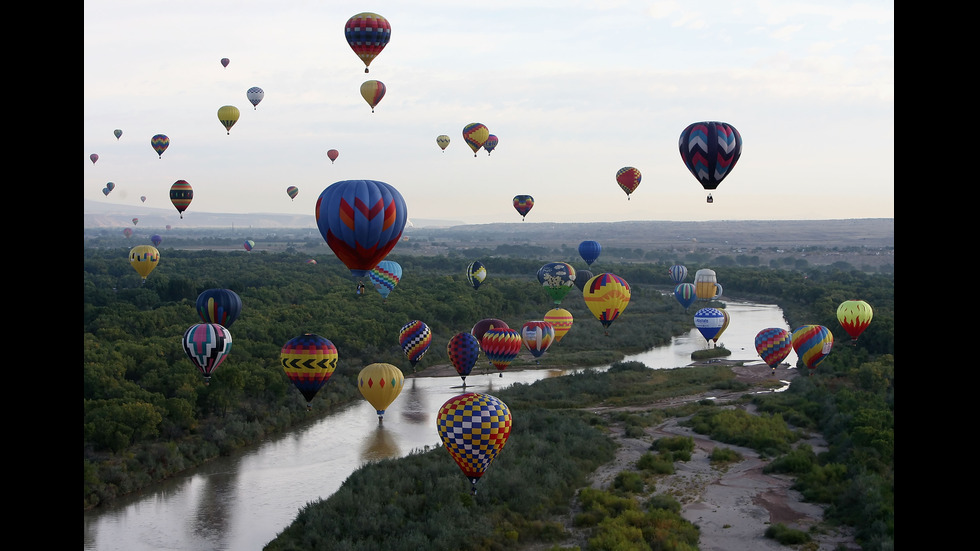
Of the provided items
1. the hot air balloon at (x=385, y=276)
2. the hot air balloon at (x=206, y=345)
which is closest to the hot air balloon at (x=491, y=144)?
the hot air balloon at (x=385, y=276)

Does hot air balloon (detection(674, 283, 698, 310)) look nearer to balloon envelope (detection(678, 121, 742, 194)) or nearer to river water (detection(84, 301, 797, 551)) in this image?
river water (detection(84, 301, 797, 551))

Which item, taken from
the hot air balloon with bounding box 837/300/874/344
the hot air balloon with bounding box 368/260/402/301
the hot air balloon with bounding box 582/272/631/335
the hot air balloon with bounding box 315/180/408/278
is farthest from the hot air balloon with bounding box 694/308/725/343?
the hot air balloon with bounding box 315/180/408/278

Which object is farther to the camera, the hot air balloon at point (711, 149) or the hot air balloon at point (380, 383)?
the hot air balloon at point (380, 383)

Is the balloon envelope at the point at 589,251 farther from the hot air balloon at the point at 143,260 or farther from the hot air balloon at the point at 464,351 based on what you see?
the hot air balloon at the point at 143,260

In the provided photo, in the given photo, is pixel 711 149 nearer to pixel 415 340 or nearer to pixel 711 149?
pixel 711 149
